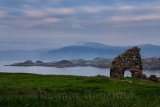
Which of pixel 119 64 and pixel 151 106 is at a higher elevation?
pixel 119 64

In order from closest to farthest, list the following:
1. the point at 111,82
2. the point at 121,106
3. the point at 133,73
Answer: the point at 121,106
the point at 111,82
the point at 133,73

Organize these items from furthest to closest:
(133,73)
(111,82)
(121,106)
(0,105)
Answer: (133,73)
(111,82)
(0,105)
(121,106)

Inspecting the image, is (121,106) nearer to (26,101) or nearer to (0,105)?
(26,101)

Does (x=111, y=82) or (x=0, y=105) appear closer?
(x=0, y=105)

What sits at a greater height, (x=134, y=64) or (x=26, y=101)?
(x=134, y=64)

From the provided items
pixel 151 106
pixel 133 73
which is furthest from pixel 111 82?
pixel 151 106

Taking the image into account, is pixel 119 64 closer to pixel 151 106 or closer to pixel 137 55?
pixel 137 55

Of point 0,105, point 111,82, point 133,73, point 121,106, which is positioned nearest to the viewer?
point 121,106

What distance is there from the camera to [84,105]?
12781 millimetres

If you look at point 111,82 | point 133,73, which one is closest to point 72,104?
point 111,82

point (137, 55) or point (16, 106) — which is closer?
point (16, 106)

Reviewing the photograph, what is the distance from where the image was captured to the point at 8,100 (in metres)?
14.4

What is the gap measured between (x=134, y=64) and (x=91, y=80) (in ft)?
46.6

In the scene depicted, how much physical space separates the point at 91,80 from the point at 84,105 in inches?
807
